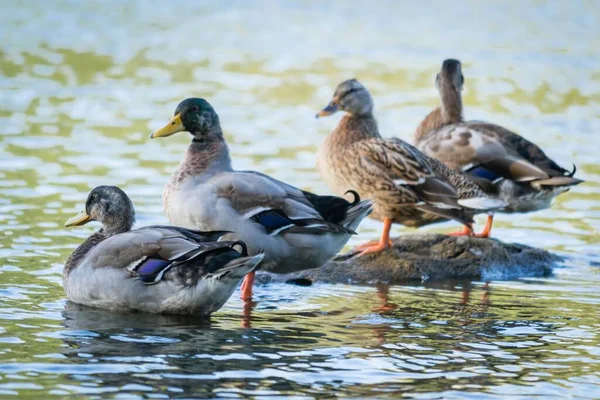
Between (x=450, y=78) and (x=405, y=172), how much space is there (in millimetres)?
2510

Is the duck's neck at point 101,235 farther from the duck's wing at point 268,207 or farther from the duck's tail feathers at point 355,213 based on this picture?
the duck's tail feathers at point 355,213

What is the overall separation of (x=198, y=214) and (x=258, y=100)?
9746 mm

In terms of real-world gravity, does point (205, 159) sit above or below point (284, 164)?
below

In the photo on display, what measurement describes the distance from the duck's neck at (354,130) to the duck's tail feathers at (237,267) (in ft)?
10.6

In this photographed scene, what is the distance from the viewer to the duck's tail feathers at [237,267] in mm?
8047

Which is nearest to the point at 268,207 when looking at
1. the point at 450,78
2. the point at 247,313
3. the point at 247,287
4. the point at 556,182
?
the point at 247,287

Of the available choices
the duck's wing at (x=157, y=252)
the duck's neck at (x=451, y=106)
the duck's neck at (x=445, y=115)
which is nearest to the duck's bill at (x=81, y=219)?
the duck's wing at (x=157, y=252)

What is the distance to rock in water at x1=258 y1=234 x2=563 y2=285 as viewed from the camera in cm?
1028

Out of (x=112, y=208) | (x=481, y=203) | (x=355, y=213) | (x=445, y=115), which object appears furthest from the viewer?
(x=445, y=115)

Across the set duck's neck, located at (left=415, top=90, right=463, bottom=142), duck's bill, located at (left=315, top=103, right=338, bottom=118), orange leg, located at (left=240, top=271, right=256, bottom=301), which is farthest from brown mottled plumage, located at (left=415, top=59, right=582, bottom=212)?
orange leg, located at (left=240, top=271, right=256, bottom=301)

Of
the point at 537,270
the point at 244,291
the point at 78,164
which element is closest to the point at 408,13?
the point at 78,164

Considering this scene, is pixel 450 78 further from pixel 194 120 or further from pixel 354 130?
pixel 194 120

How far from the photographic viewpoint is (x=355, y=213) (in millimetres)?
9539

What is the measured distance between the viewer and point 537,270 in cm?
1088
